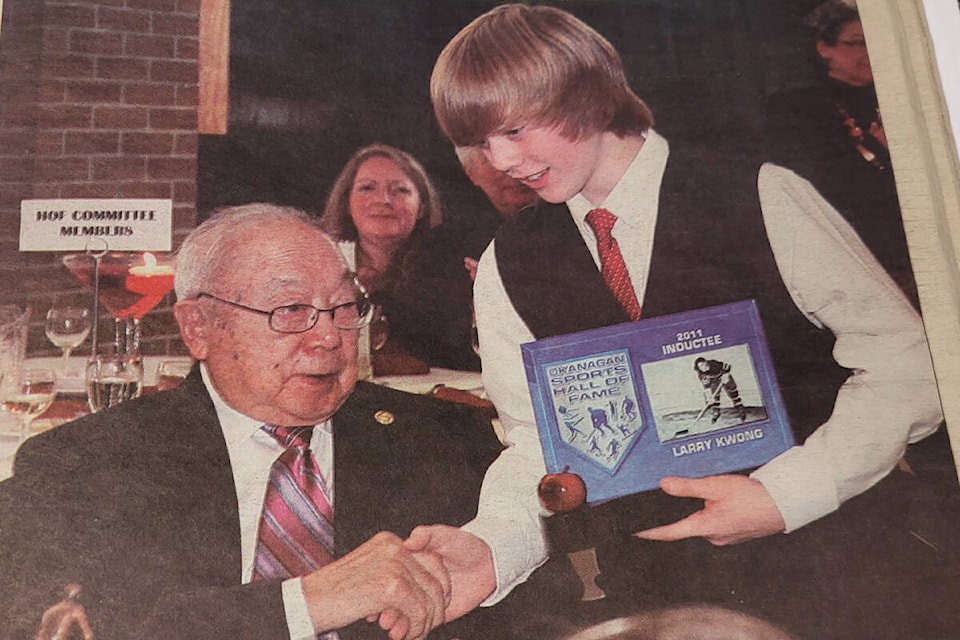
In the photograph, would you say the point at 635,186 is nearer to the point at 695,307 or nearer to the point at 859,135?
the point at 695,307

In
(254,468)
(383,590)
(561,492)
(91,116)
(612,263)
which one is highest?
(91,116)

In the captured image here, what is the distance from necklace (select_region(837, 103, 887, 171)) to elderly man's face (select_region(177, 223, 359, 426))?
55.3 inches

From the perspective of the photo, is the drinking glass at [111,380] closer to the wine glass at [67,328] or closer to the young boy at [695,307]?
the wine glass at [67,328]

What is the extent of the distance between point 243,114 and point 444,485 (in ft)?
3.35

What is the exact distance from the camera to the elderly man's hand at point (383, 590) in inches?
70.8

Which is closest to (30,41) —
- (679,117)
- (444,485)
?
(444,485)

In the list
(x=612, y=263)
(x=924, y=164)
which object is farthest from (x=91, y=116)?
(x=924, y=164)

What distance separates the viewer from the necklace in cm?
232

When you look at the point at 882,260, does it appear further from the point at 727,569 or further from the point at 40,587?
the point at 40,587

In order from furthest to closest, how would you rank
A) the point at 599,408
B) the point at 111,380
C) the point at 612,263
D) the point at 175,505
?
the point at 612,263
the point at 599,408
the point at 111,380
the point at 175,505

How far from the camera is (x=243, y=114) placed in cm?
215

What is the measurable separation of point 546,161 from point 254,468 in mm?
1025

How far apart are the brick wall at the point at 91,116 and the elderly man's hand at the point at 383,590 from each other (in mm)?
609

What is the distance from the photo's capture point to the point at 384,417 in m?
1.99
